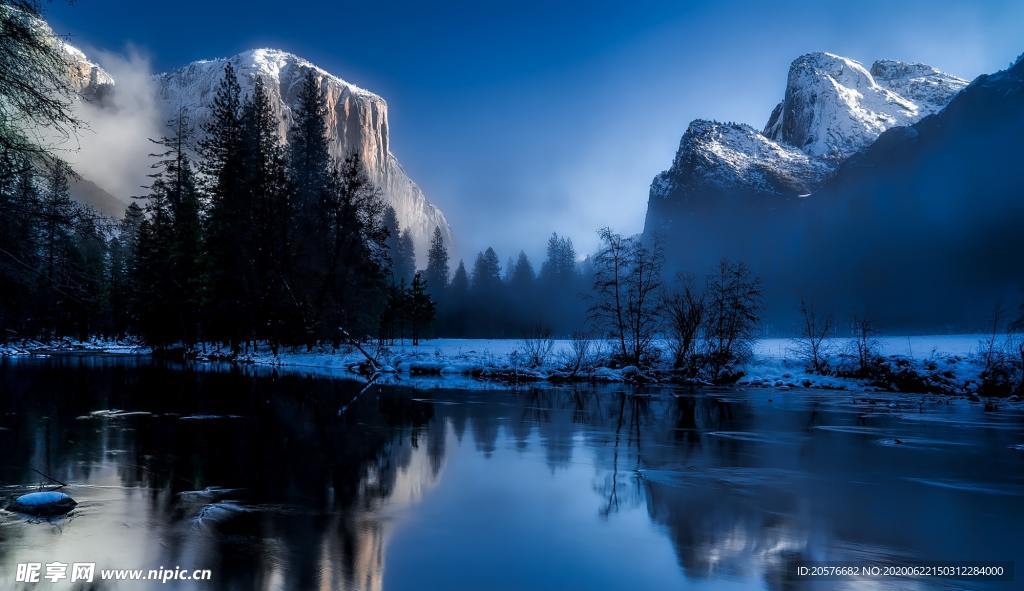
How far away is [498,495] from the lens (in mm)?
8109

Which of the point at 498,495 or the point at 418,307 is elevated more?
the point at 418,307

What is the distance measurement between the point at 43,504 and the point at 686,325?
96.6 feet

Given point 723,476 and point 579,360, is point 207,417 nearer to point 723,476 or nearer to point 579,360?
point 723,476

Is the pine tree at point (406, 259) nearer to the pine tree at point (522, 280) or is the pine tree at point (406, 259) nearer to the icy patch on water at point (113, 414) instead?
the pine tree at point (522, 280)

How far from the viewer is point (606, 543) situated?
614 cm

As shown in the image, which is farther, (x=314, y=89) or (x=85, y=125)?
(x=314, y=89)

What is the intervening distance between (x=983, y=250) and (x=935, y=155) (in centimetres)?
4429

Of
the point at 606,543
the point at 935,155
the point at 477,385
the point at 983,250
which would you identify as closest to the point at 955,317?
the point at 983,250

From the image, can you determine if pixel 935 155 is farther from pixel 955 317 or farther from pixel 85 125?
pixel 85 125

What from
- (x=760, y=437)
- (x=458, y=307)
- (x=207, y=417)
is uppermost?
(x=458, y=307)

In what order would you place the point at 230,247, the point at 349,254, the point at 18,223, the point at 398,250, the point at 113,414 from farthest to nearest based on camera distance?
the point at 398,250
the point at 349,254
the point at 230,247
the point at 113,414
the point at 18,223

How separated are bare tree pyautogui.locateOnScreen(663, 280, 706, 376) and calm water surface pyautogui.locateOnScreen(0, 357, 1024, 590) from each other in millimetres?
14764

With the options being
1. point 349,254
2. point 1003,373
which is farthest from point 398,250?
point 1003,373

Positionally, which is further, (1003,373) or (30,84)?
(1003,373)
